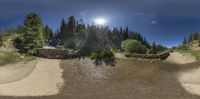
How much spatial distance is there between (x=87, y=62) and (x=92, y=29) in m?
16.7

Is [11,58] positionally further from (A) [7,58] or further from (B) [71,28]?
(B) [71,28]

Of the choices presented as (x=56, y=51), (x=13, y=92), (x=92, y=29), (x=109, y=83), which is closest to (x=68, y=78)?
(x=109, y=83)

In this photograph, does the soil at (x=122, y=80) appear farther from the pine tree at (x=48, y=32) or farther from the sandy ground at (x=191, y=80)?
the pine tree at (x=48, y=32)

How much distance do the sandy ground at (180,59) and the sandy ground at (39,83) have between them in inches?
753

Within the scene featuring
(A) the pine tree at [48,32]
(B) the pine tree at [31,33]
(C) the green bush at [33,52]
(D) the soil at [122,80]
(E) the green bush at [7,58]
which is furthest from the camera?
(A) the pine tree at [48,32]

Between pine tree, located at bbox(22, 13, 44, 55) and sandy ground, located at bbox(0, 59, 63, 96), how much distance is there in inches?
501

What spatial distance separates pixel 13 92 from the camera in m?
30.7

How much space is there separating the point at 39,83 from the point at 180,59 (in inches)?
966

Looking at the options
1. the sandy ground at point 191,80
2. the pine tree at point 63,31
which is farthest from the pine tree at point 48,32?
the sandy ground at point 191,80

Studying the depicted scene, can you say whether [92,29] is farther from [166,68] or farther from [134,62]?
[166,68]

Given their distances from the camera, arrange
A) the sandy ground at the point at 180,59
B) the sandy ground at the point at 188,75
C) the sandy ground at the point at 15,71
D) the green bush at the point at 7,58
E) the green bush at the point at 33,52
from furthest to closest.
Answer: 1. the green bush at the point at 33,52
2. the sandy ground at the point at 180,59
3. the green bush at the point at 7,58
4. the sandy ground at the point at 15,71
5. the sandy ground at the point at 188,75

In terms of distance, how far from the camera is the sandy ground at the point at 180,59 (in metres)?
45.5

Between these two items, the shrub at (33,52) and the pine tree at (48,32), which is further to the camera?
the pine tree at (48,32)

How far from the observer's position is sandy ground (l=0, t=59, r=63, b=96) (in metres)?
30.9
